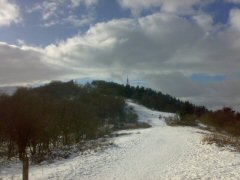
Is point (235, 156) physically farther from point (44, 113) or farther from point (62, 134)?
point (62, 134)

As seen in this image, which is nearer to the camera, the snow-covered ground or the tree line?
the snow-covered ground

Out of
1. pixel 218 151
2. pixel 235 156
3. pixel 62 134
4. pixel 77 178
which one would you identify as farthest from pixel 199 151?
pixel 62 134

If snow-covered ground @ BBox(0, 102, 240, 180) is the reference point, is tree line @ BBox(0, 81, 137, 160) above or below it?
above

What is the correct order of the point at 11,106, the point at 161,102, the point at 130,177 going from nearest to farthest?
the point at 130,177 < the point at 11,106 < the point at 161,102

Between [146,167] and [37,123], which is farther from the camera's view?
[37,123]

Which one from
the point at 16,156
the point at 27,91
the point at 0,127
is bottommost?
the point at 16,156

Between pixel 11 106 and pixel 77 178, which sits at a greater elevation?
pixel 11 106

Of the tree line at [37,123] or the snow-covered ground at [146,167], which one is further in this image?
the tree line at [37,123]

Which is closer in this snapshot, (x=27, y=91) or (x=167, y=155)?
(x=167, y=155)

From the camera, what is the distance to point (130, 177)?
63.2 feet

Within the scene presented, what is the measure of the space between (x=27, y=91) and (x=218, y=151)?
52.8 feet

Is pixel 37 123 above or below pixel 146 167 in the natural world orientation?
above

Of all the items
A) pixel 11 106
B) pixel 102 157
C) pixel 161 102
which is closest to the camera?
pixel 102 157

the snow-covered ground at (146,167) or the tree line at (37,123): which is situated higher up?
the tree line at (37,123)
